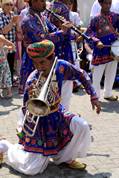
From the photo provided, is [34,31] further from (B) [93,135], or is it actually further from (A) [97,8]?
(A) [97,8]

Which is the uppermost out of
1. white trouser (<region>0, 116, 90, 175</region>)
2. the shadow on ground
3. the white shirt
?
the white shirt

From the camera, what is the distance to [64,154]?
434cm

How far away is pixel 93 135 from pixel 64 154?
120 cm

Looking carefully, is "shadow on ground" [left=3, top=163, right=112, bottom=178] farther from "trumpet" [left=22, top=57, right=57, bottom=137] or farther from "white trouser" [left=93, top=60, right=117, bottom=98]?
"white trouser" [left=93, top=60, right=117, bottom=98]

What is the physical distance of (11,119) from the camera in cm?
617

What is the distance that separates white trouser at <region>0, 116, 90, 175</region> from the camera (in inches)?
166

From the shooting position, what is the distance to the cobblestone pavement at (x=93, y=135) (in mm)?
4363

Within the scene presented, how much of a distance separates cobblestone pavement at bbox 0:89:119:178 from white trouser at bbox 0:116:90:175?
9 cm

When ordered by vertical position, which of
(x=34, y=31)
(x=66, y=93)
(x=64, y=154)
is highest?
(x=34, y=31)

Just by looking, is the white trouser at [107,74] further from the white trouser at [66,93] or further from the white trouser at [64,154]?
the white trouser at [64,154]

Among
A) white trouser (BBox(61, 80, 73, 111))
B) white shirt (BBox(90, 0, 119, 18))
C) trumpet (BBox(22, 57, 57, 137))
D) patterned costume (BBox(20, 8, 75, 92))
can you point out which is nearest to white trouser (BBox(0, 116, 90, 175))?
trumpet (BBox(22, 57, 57, 137))

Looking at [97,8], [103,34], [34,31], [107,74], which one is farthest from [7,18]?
[34,31]

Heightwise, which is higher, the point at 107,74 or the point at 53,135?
the point at 53,135

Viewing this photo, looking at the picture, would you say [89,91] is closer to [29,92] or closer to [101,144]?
[29,92]
